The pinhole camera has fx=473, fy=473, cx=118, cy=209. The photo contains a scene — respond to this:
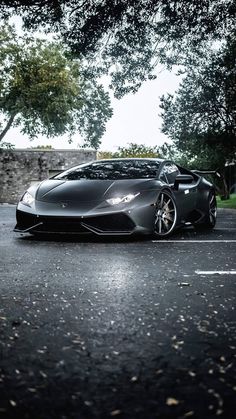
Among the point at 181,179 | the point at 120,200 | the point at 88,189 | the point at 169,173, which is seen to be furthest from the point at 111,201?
the point at 169,173

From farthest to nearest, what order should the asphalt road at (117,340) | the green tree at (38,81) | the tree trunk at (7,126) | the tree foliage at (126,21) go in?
the tree trunk at (7,126), the green tree at (38,81), the tree foliage at (126,21), the asphalt road at (117,340)

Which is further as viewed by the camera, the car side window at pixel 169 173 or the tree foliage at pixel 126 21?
the tree foliage at pixel 126 21

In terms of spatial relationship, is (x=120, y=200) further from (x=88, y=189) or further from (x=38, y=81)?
(x=38, y=81)

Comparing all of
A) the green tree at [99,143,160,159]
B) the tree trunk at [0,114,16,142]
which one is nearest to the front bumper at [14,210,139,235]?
the tree trunk at [0,114,16,142]

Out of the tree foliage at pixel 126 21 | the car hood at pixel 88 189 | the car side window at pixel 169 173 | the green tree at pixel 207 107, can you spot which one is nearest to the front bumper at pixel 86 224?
the car hood at pixel 88 189

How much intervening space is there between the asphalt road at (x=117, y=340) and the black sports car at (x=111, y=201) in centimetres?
162

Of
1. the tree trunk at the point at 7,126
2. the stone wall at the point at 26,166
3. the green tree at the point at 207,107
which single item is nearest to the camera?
the green tree at the point at 207,107

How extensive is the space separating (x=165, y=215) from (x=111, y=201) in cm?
103

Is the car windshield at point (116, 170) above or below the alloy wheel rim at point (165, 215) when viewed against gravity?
above

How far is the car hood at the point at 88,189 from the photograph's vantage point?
643 centimetres

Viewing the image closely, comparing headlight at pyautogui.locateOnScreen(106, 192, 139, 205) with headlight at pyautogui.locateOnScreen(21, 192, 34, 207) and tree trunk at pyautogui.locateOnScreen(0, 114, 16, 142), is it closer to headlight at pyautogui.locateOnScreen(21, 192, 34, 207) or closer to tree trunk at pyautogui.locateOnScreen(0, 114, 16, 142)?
headlight at pyautogui.locateOnScreen(21, 192, 34, 207)

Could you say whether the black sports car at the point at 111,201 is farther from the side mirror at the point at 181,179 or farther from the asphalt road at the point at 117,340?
the asphalt road at the point at 117,340

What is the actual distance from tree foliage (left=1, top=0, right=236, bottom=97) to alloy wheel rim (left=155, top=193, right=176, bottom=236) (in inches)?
268

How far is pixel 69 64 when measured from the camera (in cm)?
2852
